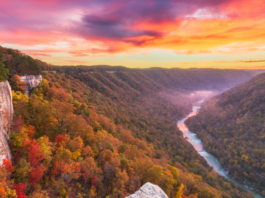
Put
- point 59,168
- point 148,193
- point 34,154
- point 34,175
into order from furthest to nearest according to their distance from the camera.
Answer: point 59,168 → point 34,154 → point 34,175 → point 148,193

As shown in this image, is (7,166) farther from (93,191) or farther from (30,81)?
(30,81)

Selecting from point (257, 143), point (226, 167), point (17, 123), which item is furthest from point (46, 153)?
point (257, 143)

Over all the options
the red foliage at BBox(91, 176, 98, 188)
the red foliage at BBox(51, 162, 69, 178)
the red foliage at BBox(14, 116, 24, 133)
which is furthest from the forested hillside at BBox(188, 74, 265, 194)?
the red foliage at BBox(14, 116, 24, 133)

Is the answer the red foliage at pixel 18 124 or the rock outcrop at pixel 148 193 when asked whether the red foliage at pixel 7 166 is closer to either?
the red foliage at pixel 18 124

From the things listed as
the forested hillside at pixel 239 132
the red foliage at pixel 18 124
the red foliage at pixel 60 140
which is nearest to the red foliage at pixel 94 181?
the red foliage at pixel 60 140

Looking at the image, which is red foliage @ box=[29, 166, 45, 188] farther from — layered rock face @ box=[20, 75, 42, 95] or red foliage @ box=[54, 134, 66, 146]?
layered rock face @ box=[20, 75, 42, 95]

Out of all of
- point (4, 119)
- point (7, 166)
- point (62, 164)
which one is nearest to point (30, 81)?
point (4, 119)
